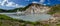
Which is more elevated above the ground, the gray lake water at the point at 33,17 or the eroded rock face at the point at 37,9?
the eroded rock face at the point at 37,9

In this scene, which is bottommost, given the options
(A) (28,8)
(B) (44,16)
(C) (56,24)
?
(C) (56,24)

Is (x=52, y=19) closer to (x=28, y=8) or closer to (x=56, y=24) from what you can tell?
(x=56, y=24)

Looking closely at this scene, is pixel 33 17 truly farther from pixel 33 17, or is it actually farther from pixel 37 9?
pixel 37 9

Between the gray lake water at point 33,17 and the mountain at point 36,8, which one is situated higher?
the mountain at point 36,8

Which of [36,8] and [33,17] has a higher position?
[36,8]

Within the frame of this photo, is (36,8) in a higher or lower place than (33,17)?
higher

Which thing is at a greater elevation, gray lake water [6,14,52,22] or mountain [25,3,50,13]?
mountain [25,3,50,13]

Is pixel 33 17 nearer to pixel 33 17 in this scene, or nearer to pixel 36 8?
pixel 33 17

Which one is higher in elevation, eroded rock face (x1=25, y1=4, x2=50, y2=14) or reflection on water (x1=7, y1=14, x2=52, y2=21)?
eroded rock face (x1=25, y1=4, x2=50, y2=14)

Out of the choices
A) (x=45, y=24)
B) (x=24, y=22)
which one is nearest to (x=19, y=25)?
(x=24, y=22)

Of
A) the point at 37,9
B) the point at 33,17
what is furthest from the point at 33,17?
the point at 37,9

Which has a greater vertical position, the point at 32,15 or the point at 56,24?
the point at 32,15
